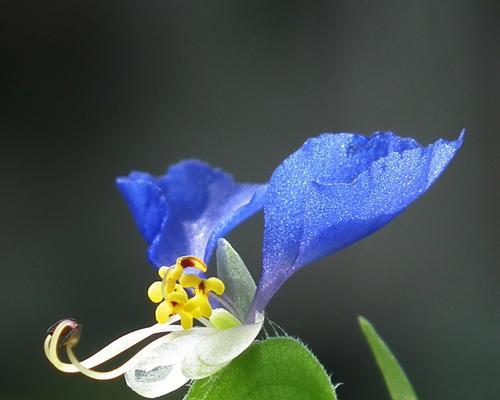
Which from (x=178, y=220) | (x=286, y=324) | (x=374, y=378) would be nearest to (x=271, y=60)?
(x=286, y=324)

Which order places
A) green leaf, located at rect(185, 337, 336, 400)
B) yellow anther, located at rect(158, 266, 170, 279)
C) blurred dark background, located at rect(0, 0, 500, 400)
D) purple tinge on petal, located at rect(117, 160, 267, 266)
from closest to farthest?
green leaf, located at rect(185, 337, 336, 400) → yellow anther, located at rect(158, 266, 170, 279) → purple tinge on petal, located at rect(117, 160, 267, 266) → blurred dark background, located at rect(0, 0, 500, 400)

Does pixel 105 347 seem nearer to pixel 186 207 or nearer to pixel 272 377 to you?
pixel 272 377

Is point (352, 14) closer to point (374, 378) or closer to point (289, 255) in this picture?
point (374, 378)

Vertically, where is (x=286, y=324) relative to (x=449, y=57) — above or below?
below

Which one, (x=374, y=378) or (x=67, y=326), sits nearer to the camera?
(x=67, y=326)

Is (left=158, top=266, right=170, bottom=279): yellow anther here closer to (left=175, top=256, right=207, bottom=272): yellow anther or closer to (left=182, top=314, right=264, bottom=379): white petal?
(left=175, top=256, right=207, bottom=272): yellow anther

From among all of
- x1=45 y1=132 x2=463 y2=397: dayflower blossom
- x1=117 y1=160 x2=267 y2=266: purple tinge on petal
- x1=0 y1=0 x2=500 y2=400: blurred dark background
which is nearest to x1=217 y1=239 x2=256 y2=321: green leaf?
x1=45 y1=132 x2=463 y2=397: dayflower blossom

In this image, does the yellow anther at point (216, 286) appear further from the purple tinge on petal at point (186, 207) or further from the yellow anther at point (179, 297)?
the purple tinge on petal at point (186, 207)
